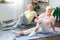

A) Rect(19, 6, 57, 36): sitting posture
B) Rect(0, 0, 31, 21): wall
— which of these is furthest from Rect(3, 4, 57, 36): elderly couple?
Rect(0, 0, 31, 21): wall

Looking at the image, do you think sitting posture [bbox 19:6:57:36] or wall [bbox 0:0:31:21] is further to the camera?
wall [bbox 0:0:31:21]

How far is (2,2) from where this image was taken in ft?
15.3

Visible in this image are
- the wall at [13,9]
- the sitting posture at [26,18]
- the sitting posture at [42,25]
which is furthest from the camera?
the wall at [13,9]

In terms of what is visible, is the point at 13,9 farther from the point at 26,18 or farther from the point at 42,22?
the point at 42,22

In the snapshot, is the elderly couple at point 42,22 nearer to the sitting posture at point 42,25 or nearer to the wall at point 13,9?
the sitting posture at point 42,25

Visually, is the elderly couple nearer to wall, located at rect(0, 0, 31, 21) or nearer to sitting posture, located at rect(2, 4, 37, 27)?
sitting posture, located at rect(2, 4, 37, 27)

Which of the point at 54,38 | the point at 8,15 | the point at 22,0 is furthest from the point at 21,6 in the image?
the point at 54,38

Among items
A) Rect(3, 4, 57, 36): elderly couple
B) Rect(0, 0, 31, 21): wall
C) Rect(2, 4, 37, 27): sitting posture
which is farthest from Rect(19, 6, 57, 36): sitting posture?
Rect(0, 0, 31, 21): wall

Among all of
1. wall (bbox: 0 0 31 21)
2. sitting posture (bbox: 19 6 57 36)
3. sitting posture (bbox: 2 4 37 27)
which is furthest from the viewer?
wall (bbox: 0 0 31 21)

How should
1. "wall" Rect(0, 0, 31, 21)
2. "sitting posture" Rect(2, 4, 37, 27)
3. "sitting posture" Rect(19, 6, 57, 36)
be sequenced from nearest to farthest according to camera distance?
"sitting posture" Rect(19, 6, 57, 36), "sitting posture" Rect(2, 4, 37, 27), "wall" Rect(0, 0, 31, 21)

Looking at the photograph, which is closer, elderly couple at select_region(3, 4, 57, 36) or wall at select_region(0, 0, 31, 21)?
elderly couple at select_region(3, 4, 57, 36)

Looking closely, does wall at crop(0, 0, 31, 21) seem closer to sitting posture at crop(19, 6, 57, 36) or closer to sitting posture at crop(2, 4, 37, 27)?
sitting posture at crop(2, 4, 37, 27)

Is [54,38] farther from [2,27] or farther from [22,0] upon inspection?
[22,0]

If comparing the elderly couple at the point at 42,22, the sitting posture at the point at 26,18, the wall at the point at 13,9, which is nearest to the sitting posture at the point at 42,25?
the elderly couple at the point at 42,22
